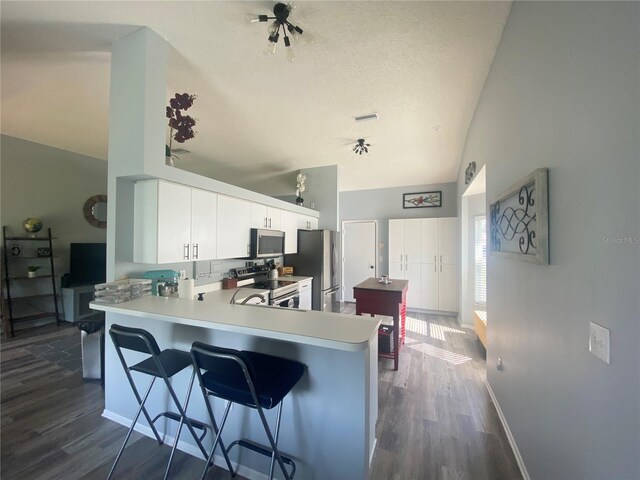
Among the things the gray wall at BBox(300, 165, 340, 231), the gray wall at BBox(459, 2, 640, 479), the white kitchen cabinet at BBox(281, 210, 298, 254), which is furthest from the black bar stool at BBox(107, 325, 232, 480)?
the gray wall at BBox(300, 165, 340, 231)

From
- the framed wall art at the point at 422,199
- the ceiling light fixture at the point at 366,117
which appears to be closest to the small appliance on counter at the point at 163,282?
the ceiling light fixture at the point at 366,117

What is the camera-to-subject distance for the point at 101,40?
1.87 m

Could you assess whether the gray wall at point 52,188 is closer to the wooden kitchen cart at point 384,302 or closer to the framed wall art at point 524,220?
the wooden kitchen cart at point 384,302

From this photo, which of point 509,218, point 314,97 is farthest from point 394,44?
point 509,218

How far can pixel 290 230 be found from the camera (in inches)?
158

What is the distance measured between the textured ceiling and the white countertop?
78.2 inches

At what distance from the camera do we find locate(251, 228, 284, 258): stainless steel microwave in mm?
3207

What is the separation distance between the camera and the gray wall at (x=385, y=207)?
17.7ft

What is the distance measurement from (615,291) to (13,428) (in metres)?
3.75

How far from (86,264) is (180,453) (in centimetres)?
436

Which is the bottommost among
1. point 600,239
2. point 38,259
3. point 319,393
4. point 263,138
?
point 319,393

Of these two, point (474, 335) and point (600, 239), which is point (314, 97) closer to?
point (600, 239)

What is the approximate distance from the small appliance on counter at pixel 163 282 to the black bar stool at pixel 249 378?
1.06 metres

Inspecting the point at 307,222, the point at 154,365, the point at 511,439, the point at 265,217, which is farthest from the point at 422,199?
the point at 154,365
